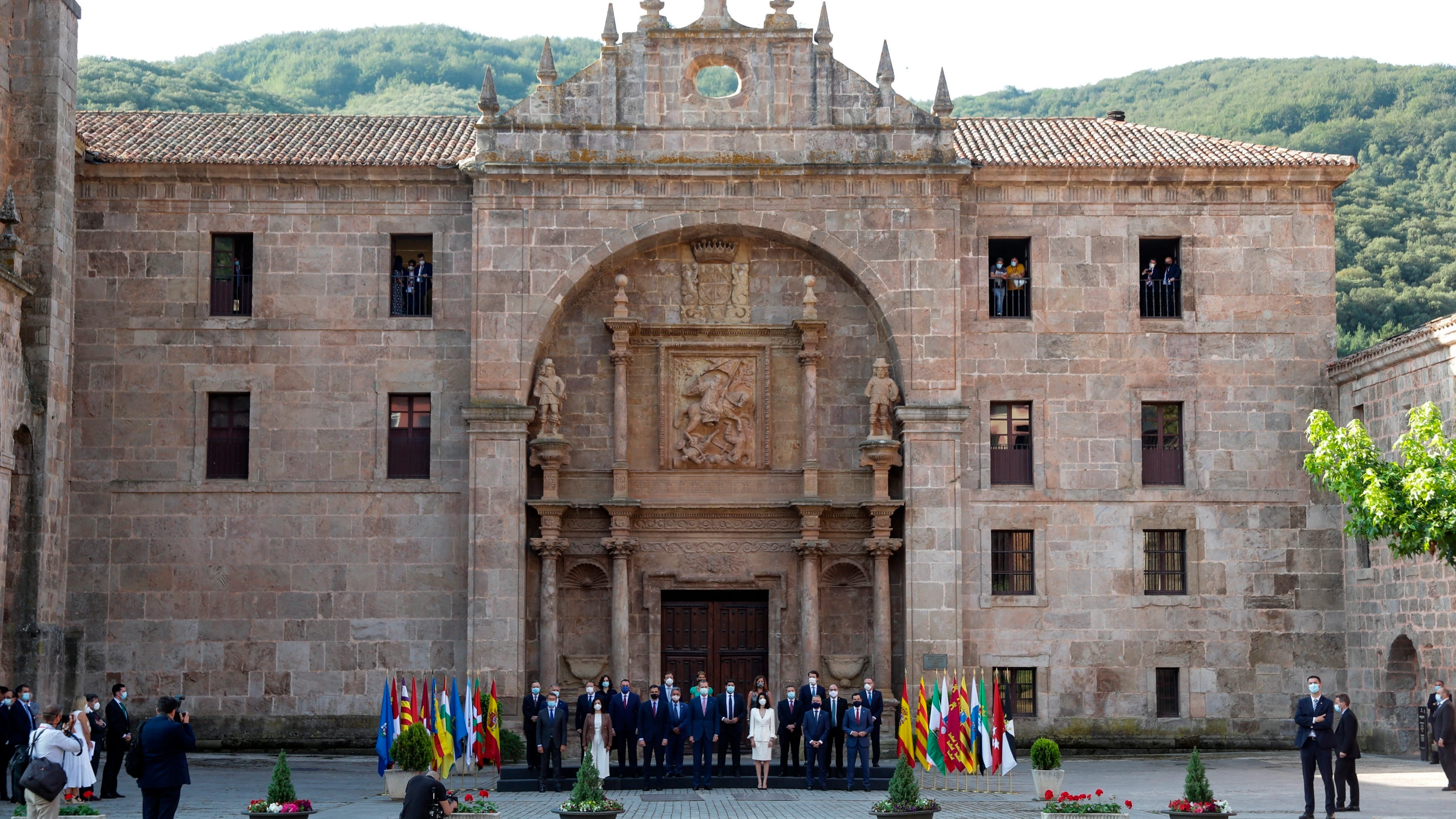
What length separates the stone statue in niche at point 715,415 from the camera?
103ft

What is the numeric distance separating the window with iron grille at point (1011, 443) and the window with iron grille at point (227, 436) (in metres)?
14.0

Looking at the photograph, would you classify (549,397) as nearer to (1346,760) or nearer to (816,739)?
(816,739)

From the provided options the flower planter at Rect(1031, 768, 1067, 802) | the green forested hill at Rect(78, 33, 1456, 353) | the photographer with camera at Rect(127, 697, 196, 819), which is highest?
the green forested hill at Rect(78, 33, 1456, 353)

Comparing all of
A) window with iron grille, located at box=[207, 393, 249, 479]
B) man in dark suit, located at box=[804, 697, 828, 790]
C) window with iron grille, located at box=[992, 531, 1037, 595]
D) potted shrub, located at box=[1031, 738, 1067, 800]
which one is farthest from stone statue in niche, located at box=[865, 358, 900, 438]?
window with iron grille, located at box=[207, 393, 249, 479]

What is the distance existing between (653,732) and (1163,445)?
12.0 meters

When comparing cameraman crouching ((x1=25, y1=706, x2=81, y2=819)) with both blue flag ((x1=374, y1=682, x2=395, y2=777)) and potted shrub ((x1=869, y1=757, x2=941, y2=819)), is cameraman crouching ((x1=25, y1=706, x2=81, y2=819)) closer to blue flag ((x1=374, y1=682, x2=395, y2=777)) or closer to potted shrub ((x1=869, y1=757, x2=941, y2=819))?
blue flag ((x1=374, y1=682, x2=395, y2=777))

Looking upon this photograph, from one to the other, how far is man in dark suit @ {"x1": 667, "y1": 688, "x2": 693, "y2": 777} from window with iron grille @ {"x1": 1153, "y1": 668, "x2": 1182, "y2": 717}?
9.95 meters

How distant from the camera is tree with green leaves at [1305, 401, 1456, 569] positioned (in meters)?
22.7

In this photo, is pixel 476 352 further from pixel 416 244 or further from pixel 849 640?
pixel 849 640

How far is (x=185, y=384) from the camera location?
3130cm

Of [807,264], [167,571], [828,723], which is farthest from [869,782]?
[167,571]

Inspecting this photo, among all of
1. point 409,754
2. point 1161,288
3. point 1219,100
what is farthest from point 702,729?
point 1219,100

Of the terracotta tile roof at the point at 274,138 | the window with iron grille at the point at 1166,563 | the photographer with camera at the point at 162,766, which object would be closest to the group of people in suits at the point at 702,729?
the window with iron grille at the point at 1166,563

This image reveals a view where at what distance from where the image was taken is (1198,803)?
1750cm
